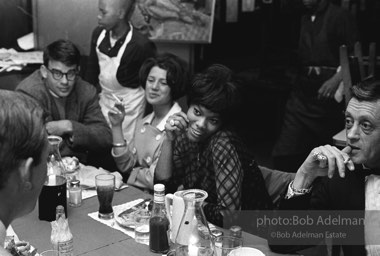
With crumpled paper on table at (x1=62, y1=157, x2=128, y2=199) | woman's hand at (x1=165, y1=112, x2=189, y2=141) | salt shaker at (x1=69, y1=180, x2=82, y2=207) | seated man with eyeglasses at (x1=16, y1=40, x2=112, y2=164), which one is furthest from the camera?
seated man with eyeglasses at (x1=16, y1=40, x2=112, y2=164)

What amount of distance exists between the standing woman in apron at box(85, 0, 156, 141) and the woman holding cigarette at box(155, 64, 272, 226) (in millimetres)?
1219

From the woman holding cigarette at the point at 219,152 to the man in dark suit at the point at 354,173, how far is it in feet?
0.88

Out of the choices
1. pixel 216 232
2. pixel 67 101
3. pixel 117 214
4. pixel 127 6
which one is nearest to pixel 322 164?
pixel 216 232

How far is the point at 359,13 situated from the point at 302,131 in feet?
3.75

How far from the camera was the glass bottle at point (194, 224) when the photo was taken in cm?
166

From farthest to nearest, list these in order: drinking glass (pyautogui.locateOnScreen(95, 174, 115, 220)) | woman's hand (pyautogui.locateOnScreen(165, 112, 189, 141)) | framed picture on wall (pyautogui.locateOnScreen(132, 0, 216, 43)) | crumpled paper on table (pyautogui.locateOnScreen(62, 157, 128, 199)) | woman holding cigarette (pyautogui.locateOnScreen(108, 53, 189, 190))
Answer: framed picture on wall (pyautogui.locateOnScreen(132, 0, 216, 43)), woman holding cigarette (pyautogui.locateOnScreen(108, 53, 189, 190)), woman's hand (pyautogui.locateOnScreen(165, 112, 189, 141)), crumpled paper on table (pyautogui.locateOnScreen(62, 157, 128, 199)), drinking glass (pyautogui.locateOnScreen(95, 174, 115, 220))

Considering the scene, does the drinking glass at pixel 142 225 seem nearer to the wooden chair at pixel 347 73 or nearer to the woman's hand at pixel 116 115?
the woman's hand at pixel 116 115

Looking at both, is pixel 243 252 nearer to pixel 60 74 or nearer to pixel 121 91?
pixel 60 74

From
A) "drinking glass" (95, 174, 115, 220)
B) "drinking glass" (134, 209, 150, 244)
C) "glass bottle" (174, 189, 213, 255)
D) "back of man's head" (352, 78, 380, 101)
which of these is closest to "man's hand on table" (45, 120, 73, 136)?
"drinking glass" (95, 174, 115, 220)

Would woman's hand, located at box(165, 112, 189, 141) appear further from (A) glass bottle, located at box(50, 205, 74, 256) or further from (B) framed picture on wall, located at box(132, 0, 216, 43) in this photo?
(B) framed picture on wall, located at box(132, 0, 216, 43)

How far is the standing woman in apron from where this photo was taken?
349cm

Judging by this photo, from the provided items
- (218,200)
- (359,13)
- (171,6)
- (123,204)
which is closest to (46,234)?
(123,204)

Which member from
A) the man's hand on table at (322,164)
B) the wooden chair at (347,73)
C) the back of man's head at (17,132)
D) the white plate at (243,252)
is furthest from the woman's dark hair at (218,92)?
the back of man's head at (17,132)

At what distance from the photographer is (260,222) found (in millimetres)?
2201
